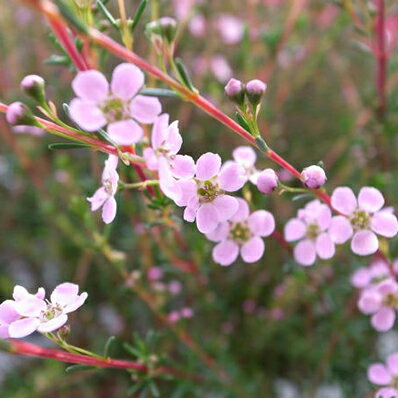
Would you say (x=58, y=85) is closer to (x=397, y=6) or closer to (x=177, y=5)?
(x=177, y=5)

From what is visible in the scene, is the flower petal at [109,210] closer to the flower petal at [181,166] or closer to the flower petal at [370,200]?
the flower petal at [181,166]

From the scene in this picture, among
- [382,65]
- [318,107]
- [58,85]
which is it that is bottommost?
[58,85]

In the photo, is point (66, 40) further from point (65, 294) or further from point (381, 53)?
point (381, 53)

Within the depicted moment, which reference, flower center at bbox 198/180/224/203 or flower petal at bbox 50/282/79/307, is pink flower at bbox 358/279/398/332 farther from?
flower petal at bbox 50/282/79/307

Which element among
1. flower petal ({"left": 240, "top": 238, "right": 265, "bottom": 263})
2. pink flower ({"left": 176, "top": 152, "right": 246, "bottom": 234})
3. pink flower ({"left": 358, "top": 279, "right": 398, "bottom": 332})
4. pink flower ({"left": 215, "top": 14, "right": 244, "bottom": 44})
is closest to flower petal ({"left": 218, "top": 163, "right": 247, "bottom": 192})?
pink flower ({"left": 176, "top": 152, "right": 246, "bottom": 234})

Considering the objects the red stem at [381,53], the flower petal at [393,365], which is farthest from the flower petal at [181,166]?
the red stem at [381,53]

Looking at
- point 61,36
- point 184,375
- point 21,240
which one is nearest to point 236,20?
point 21,240

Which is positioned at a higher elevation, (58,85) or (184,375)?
(58,85)
